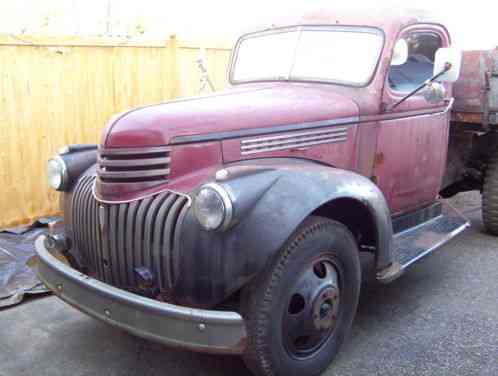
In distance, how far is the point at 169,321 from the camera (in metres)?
2.43

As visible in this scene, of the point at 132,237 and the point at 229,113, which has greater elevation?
the point at 229,113

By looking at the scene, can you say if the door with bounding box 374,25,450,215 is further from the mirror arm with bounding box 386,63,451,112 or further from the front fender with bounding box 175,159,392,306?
the front fender with bounding box 175,159,392,306

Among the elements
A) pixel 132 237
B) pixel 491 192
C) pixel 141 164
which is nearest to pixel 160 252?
pixel 132 237

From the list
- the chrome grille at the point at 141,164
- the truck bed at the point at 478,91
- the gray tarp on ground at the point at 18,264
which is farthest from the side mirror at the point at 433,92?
the gray tarp on ground at the point at 18,264

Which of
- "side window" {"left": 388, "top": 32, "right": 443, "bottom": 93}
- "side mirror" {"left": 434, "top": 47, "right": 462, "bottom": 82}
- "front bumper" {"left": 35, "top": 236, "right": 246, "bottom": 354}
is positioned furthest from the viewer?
"side window" {"left": 388, "top": 32, "right": 443, "bottom": 93}

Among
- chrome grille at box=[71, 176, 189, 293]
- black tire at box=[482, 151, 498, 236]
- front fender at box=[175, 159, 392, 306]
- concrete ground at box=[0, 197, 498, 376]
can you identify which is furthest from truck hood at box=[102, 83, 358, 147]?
black tire at box=[482, 151, 498, 236]

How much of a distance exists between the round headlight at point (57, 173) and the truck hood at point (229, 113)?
57 centimetres

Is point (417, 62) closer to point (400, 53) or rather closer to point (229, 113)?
point (400, 53)

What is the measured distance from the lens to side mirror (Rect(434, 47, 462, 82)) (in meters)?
3.49

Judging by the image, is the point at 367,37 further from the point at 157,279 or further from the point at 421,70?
the point at 157,279

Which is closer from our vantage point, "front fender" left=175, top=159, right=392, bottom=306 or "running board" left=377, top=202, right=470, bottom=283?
"front fender" left=175, top=159, right=392, bottom=306

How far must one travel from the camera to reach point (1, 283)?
413 centimetres

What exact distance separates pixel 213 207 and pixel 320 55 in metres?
1.82

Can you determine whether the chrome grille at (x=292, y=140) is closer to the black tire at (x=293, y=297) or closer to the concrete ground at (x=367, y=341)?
the black tire at (x=293, y=297)
